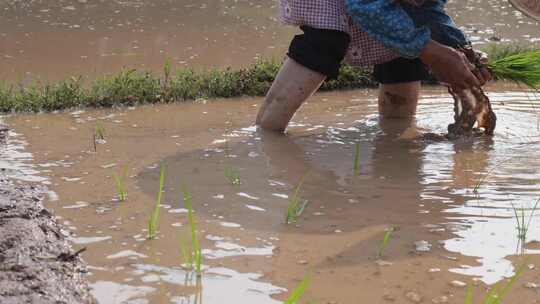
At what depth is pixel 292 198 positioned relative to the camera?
2.46 metres

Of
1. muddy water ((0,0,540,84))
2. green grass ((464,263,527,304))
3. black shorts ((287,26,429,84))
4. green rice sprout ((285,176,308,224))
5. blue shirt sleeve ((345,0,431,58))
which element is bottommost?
green grass ((464,263,527,304))

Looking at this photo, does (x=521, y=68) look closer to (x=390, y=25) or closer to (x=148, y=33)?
(x=390, y=25)

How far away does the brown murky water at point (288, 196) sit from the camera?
1.86 metres

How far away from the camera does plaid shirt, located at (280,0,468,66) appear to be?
9.73 ft

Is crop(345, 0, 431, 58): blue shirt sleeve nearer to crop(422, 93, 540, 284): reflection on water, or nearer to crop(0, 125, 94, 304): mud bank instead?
crop(422, 93, 540, 284): reflection on water

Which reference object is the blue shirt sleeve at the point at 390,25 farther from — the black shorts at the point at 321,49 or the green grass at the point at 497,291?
the green grass at the point at 497,291

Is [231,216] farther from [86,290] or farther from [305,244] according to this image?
[86,290]

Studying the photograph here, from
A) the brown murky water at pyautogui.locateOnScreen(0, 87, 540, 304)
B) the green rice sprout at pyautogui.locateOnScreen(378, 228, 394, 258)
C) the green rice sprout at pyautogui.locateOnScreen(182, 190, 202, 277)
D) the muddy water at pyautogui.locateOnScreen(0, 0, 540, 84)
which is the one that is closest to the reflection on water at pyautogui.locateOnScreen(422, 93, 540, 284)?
A: the brown murky water at pyautogui.locateOnScreen(0, 87, 540, 304)

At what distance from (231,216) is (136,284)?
20.3 inches

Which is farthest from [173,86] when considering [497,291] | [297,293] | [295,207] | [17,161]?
[297,293]

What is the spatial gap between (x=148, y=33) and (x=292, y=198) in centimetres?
366

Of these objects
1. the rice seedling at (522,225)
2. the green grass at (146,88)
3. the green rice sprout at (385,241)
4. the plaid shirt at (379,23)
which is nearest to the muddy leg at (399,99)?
the plaid shirt at (379,23)

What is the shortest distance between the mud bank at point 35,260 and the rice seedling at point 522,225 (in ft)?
3.53

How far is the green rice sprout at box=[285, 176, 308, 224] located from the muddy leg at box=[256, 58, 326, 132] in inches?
32.5
